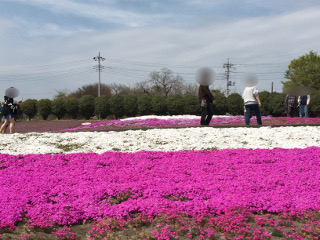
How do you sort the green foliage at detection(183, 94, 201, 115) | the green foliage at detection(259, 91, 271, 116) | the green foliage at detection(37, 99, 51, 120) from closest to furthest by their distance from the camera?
the green foliage at detection(259, 91, 271, 116) → the green foliage at detection(183, 94, 201, 115) → the green foliage at detection(37, 99, 51, 120)

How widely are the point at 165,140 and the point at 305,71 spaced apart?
45793 millimetres

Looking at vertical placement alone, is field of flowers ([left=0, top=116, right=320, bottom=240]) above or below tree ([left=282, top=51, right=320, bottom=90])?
below

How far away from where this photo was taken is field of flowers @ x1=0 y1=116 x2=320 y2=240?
10.7 ft

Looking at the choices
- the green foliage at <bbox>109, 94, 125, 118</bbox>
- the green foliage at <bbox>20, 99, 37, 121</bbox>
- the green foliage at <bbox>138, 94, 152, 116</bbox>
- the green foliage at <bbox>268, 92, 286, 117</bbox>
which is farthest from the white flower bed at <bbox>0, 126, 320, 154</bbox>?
the green foliage at <bbox>20, 99, 37, 121</bbox>

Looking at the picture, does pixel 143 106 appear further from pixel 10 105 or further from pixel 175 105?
pixel 10 105

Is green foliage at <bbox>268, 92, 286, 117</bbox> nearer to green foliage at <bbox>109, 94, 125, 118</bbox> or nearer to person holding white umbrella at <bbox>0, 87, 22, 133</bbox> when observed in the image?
green foliage at <bbox>109, 94, 125, 118</bbox>

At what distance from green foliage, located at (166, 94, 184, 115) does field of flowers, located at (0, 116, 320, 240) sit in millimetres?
22531

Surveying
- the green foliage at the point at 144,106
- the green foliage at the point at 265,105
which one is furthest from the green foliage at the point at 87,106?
the green foliage at the point at 265,105

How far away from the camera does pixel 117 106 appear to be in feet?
104

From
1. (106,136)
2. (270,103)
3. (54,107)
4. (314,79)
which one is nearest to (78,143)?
(106,136)

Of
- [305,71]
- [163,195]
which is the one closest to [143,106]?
[163,195]

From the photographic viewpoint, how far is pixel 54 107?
34.0m

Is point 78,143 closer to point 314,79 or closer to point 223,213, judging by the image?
point 223,213

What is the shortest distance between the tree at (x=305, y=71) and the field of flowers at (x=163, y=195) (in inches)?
1746
